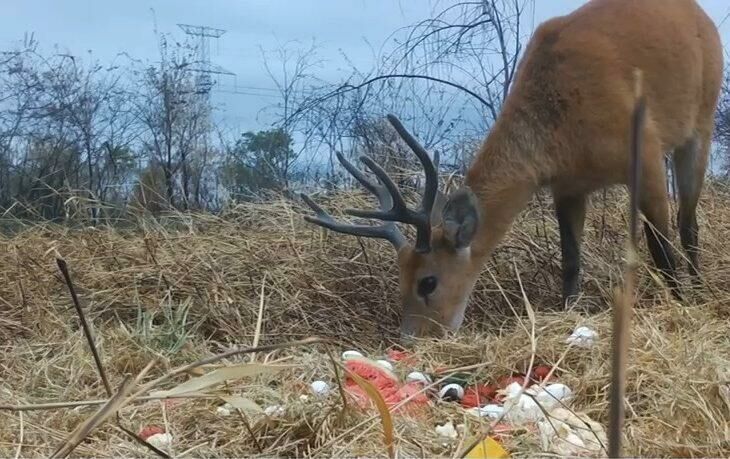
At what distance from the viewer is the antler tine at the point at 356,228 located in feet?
16.8

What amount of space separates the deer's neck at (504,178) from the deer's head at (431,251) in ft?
0.50

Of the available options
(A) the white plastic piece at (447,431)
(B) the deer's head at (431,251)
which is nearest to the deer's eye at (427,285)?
(B) the deer's head at (431,251)

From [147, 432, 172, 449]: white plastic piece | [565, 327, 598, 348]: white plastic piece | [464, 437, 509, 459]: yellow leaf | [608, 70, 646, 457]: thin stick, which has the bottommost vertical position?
[147, 432, 172, 449]: white plastic piece

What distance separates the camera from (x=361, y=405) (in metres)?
2.75

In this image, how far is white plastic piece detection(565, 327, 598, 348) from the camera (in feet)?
11.5

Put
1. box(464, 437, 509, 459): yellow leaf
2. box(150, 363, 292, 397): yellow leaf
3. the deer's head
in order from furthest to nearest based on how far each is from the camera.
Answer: the deer's head
box(464, 437, 509, 459): yellow leaf
box(150, 363, 292, 397): yellow leaf

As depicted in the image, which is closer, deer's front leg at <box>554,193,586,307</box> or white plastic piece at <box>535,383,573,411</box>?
white plastic piece at <box>535,383,573,411</box>

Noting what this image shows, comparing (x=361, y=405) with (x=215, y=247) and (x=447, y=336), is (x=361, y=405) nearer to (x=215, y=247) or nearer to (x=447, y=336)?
(x=447, y=336)

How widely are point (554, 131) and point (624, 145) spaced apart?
397 mm

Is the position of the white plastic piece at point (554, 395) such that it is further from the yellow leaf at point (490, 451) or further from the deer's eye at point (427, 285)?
the deer's eye at point (427, 285)

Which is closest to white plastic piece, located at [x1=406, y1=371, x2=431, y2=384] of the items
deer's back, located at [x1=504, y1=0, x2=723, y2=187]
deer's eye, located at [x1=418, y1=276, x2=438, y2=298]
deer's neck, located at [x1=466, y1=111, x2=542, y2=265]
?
deer's eye, located at [x1=418, y1=276, x2=438, y2=298]

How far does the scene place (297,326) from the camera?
5121 mm

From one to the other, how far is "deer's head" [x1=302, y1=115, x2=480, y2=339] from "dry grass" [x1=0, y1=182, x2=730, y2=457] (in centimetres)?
19

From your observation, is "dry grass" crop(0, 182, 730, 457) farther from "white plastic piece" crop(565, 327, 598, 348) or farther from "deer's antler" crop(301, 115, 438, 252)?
"deer's antler" crop(301, 115, 438, 252)
